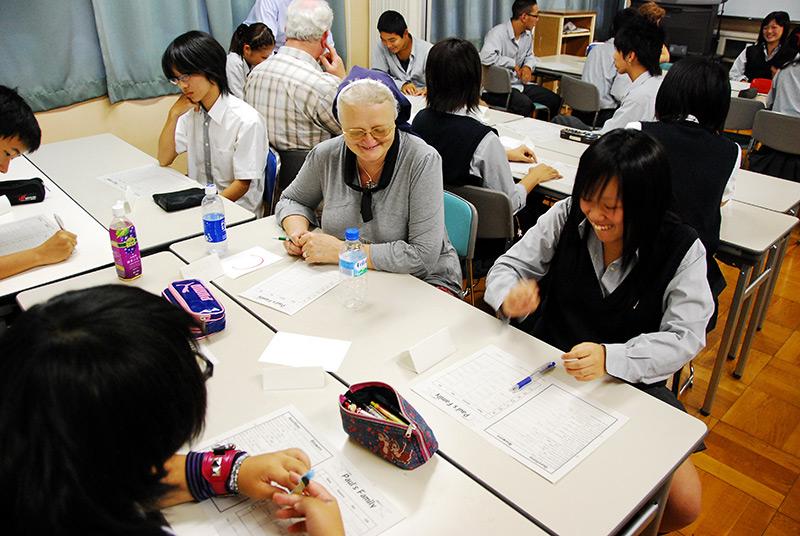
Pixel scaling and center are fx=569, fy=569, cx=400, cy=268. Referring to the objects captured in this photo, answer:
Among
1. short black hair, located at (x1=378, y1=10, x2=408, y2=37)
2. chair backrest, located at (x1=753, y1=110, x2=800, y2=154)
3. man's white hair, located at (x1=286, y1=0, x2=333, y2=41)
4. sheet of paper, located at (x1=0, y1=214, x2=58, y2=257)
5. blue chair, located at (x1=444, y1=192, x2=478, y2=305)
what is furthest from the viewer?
short black hair, located at (x1=378, y1=10, x2=408, y2=37)

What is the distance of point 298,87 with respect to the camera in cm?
282

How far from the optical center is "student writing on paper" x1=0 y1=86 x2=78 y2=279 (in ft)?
5.80

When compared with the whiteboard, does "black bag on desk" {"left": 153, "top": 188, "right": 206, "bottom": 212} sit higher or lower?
lower

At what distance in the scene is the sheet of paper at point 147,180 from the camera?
2461mm

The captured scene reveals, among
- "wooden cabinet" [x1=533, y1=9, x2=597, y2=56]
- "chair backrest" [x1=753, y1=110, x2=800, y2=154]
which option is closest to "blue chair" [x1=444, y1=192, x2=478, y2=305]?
"chair backrest" [x1=753, y1=110, x2=800, y2=154]

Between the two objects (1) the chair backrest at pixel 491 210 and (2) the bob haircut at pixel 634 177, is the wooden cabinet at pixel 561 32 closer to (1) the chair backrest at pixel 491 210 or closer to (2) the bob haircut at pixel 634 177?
(1) the chair backrest at pixel 491 210

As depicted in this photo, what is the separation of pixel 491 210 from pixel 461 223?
0.29 meters

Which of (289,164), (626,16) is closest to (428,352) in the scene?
(289,164)

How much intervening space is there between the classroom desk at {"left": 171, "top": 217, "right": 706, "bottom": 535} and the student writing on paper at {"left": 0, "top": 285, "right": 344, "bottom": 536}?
1.95 feet

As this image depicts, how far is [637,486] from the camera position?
1056 millimetres

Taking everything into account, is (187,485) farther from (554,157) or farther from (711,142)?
(554,157)

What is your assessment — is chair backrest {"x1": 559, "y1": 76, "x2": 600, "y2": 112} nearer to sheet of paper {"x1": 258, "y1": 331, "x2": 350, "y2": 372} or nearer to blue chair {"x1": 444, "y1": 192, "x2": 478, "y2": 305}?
blue chair {"x1": 444, "y1": 192, "x2": 478, "y2": 305}

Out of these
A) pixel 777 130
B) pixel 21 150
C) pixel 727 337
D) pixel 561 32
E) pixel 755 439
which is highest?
pixel 561 32

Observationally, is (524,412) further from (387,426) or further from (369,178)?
(369,178)
